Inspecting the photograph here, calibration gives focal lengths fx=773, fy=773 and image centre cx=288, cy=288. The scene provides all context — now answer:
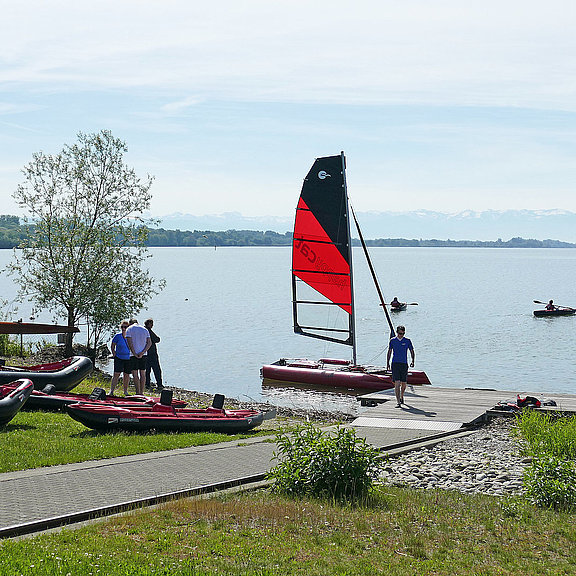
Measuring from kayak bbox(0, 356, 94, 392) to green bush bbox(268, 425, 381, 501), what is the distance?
9.12m

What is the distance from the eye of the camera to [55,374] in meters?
17.3

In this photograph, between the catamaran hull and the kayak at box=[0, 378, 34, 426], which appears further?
the catamaran hull

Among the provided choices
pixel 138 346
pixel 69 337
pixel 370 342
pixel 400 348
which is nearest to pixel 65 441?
pixel 138 346

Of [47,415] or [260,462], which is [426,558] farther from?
[47,415]

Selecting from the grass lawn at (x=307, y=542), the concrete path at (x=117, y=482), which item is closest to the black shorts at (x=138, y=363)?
the concrete path at (x=117, y=482)

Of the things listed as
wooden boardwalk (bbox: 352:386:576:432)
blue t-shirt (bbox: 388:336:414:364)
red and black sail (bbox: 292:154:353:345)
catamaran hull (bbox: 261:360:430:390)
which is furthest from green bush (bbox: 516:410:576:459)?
red and black sail (bbox: 292:154:353:345)

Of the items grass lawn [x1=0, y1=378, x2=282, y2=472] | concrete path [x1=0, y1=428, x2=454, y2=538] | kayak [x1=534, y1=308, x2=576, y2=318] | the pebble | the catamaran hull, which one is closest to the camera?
concrete path [x1=0, y1=428, x2=454, y2=538]

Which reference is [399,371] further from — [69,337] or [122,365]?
[69,337]

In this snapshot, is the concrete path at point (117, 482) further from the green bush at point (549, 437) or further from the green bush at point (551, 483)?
the green bush at point (549, 437)

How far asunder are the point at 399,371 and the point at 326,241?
9775 mm

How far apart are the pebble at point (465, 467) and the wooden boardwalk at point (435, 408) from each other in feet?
A: 5.50

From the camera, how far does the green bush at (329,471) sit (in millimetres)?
8859

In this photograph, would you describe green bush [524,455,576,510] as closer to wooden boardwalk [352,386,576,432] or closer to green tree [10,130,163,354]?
wooden boardwalk [352,386,576,432]

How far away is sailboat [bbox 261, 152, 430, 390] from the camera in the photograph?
86.9ft
